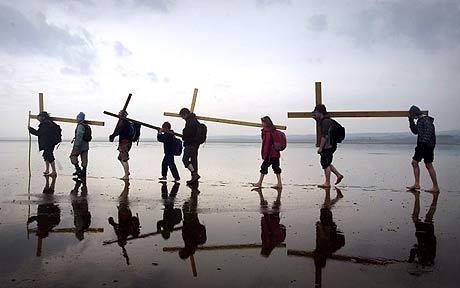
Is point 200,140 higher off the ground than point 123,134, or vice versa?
point 123,134

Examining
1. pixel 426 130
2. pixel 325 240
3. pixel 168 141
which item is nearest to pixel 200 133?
pixel 168 141

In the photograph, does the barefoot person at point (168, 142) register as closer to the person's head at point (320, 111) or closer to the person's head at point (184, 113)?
the person's head at point (184, 113)

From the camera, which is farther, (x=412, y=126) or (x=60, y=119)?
(x=60, y=119)

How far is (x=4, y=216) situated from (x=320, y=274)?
5.95 metres

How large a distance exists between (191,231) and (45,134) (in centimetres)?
1051

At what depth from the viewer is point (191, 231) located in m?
6.32

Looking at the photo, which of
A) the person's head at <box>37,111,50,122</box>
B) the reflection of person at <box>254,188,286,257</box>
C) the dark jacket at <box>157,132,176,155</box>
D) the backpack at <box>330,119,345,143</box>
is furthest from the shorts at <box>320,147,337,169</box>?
the person's head at <box>37,111,50,122</box>

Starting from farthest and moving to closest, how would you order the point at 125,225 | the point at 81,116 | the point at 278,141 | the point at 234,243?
the point at 81,116 < the point at 278,141 < the point at 125,225 < the point at 234,243

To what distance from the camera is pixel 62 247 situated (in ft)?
17.2

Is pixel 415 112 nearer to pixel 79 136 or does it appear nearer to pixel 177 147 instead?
pixel 177 147

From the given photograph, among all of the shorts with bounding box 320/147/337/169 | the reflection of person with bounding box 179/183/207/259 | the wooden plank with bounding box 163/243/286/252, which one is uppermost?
the shorts with bounding box 320/147/337/169

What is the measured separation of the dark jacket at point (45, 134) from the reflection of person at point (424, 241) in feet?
41.2

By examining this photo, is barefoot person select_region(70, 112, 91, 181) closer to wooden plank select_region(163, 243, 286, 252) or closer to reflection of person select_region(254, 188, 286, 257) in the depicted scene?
reflection of person select_region(254, 188, 286, 257)

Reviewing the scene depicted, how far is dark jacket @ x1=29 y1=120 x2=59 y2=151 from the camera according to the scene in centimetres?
1450
